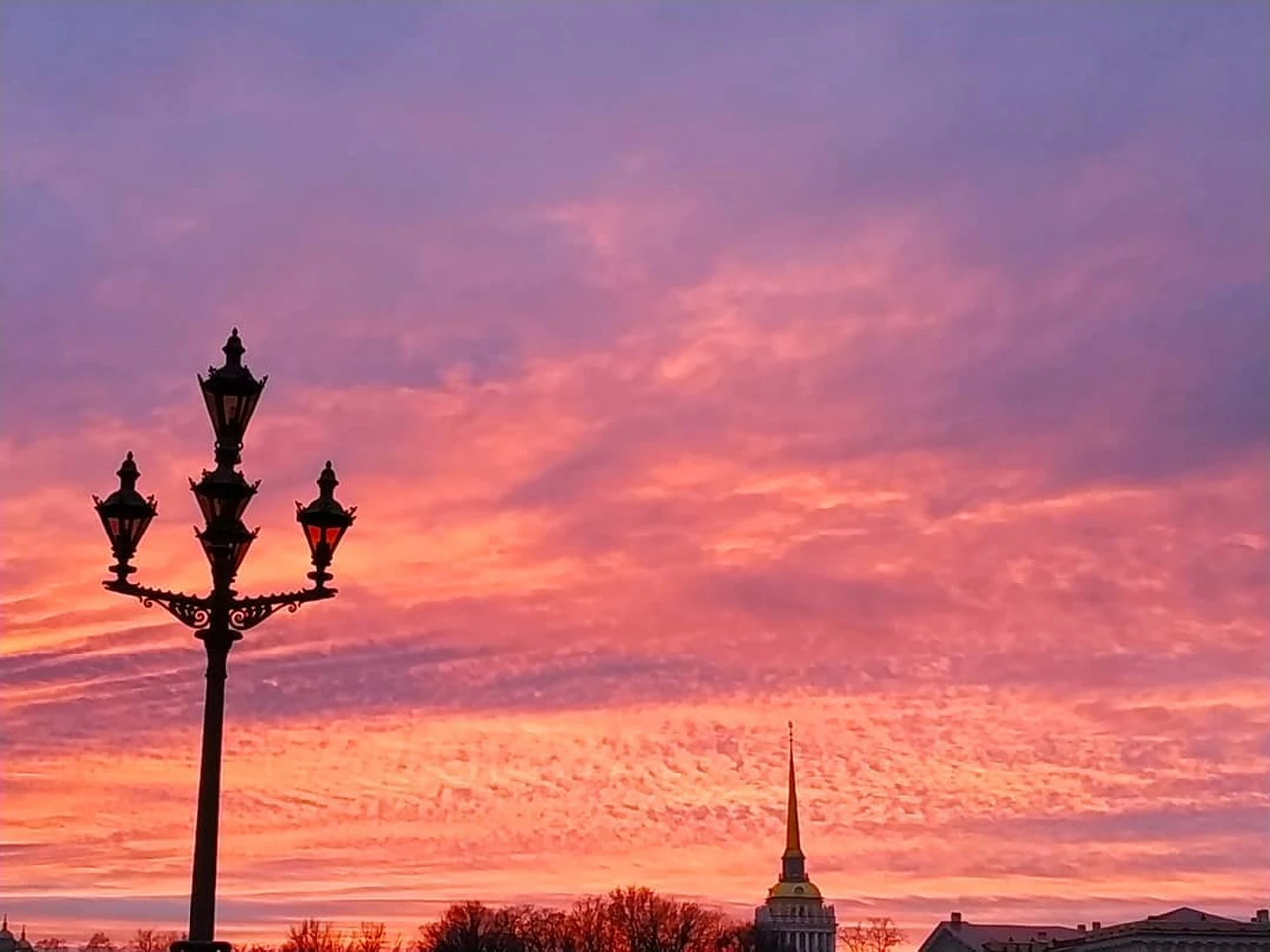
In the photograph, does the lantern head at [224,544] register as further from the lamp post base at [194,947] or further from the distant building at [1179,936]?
the distant building at [1179,936]

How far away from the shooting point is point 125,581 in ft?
51.5

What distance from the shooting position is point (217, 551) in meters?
15.5

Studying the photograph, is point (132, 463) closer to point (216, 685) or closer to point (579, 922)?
point (216, 685)

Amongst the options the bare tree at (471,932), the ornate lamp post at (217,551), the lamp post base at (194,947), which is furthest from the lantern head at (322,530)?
the bare tree at (471,932)

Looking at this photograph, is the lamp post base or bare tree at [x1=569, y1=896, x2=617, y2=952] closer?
the lamp post base

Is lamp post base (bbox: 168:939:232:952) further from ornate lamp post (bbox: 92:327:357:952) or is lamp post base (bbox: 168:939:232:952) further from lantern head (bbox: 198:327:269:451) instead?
lantern head (bbox: 198:327:269:451)

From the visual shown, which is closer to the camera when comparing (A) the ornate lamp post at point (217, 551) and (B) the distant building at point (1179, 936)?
(A) the ornate lamp post at point (217, 551)

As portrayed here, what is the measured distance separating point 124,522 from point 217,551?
885mm

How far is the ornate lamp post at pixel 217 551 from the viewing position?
49.7ft

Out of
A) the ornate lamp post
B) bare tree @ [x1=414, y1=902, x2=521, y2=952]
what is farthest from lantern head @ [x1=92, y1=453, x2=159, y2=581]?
bare tree @ [x1=414, y1=902, x2=521, y2=952]

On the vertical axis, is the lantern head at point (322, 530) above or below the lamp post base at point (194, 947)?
above

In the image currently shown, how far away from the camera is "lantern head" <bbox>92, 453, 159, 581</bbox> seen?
1571cm

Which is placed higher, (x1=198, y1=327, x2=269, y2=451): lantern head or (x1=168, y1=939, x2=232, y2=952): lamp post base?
(x1=198, y1=327, x2=269, y2=451): lantern head

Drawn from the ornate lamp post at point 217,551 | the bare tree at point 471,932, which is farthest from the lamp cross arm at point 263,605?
the bare tree at point 471,932
